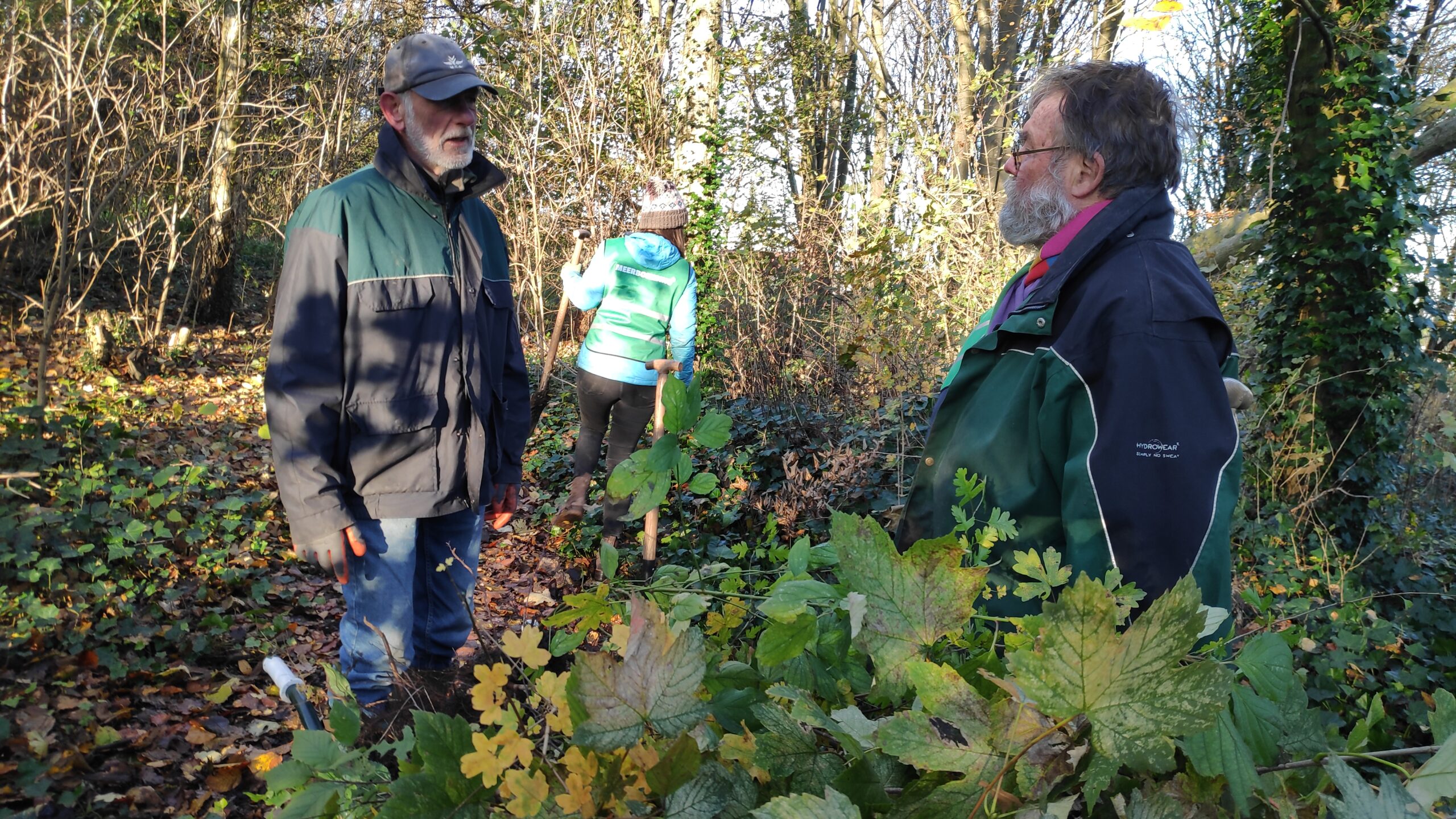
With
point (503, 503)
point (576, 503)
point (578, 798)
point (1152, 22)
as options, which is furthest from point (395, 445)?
point (1152, 22)

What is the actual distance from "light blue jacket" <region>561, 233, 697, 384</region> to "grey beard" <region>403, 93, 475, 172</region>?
2549mm

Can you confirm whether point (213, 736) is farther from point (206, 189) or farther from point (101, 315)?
point (206, 189)

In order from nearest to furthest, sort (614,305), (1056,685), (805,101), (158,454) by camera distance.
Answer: (1056,685) < (614,305) < (158,454) < (805,101)

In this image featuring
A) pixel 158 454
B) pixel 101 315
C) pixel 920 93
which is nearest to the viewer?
pixel 158 454

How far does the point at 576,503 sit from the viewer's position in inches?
227

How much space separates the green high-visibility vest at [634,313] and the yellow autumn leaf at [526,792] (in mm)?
4839

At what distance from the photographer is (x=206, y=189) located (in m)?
9.33

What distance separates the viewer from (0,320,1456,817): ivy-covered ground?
27.8 inches

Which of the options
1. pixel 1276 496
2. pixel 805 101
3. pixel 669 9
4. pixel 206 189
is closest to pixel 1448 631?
pixel 1276 496

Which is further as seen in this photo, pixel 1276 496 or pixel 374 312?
pixel 1276 496

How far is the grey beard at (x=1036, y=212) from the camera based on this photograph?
2.09 metres

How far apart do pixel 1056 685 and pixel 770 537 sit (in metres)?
1.12

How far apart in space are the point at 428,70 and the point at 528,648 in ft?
8.75

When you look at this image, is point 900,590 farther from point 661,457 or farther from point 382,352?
point 382,352
